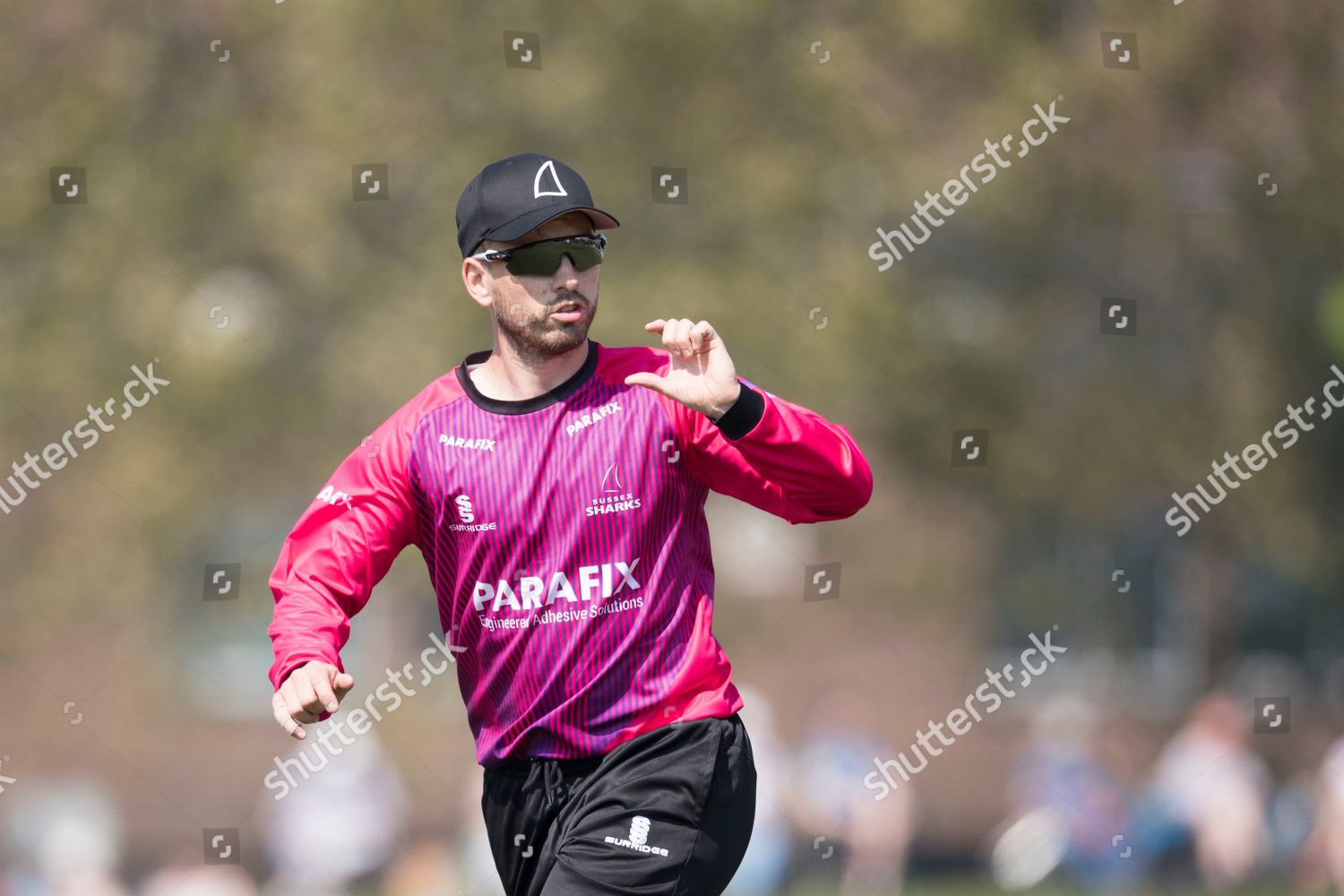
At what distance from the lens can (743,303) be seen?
12578 mm

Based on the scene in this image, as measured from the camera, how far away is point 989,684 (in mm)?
15023

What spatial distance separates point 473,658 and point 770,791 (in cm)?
831

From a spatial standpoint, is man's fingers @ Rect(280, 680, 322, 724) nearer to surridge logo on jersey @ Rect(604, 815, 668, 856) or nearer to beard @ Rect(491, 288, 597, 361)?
surridge logo on jersey @ Rect(604, 815, 668, 856)

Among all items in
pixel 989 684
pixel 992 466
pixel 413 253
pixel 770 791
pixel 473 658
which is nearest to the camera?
pixel 473 658

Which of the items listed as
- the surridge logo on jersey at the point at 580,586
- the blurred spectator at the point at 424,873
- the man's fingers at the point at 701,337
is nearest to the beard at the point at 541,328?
the man's fingers at the point at 701,337

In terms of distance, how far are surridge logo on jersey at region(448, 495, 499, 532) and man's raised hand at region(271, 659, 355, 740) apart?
519mm

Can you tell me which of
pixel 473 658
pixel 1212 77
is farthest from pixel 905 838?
pixel 473 658

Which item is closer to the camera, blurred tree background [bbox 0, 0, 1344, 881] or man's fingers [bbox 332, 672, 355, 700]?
man's fingers [bbox 332, 672, 355, 700]

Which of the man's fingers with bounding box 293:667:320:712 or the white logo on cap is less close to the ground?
the white logo on cap

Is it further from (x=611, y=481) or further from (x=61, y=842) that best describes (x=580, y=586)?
(x=61, y=842)

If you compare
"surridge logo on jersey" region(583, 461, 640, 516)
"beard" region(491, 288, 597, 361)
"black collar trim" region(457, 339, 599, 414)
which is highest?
"beard" region(491, 288, 597, 361)

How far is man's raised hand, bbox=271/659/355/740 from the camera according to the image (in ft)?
11.0

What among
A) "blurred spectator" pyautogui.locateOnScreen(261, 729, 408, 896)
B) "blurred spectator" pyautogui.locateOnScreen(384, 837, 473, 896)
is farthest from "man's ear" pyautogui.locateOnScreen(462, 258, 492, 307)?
"blurred spectator" pyautogui.locateOnScreen(384, 837, 473, 896)

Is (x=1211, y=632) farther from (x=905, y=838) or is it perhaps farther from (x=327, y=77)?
(x=327, y=77)
